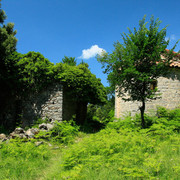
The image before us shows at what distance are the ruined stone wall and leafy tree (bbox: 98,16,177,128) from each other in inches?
133

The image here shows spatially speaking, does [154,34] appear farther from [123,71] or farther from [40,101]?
[40,101]

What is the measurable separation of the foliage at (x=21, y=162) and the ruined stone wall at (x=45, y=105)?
4292 millimetres

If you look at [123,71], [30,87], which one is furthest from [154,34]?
[30,87]

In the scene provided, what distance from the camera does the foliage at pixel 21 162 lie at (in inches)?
153

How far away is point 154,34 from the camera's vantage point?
8.55 m

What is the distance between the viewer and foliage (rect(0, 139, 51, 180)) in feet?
12.8

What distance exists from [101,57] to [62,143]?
5104 mm

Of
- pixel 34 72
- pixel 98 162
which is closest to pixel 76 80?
pixel 34 72

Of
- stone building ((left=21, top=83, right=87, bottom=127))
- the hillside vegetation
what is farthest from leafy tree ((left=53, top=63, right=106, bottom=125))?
the hillside vegetation

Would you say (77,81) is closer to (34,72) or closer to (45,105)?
(45,105)

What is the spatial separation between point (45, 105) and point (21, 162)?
227 inches

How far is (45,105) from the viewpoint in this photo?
32.8 feet

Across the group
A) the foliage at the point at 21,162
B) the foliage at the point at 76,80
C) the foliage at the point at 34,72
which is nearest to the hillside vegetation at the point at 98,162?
the foliage at the point at 21,162

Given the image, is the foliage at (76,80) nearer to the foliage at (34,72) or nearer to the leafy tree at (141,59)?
the foliage at (34,72)
